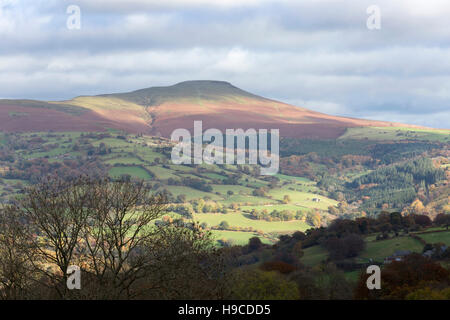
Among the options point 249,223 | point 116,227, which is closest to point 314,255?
point 249,223

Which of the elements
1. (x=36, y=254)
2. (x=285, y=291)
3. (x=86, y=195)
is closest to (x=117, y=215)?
(x=86, y=195)

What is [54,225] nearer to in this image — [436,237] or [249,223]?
[436,237]

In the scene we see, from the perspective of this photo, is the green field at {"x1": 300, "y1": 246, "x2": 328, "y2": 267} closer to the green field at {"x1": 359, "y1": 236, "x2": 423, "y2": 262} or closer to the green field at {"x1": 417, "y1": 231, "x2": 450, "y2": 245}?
the green field at {"x1": 359, "y1": 236, "x2": 423, "y2": 262}

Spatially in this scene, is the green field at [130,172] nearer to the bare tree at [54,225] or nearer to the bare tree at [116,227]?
the bare tree at [116,227]

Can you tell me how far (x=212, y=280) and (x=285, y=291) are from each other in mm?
7190

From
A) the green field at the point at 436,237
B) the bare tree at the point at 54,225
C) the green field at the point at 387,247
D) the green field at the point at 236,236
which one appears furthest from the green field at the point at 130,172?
the bare tree at the point at 54,225

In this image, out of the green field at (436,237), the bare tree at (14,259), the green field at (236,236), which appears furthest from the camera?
the green field at (236,236)

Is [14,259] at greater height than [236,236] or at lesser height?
greater

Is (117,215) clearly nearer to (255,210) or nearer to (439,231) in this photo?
(439,231)

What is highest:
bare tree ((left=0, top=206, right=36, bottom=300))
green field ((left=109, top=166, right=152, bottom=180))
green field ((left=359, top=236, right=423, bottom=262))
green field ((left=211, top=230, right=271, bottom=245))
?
bare tree ((left=0, top=206, right=36, bottom=300))

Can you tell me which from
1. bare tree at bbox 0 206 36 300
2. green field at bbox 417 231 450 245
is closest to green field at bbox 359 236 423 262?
green field at bbox 417 231 450 245

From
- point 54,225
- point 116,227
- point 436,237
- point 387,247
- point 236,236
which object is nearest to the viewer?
point 54,225

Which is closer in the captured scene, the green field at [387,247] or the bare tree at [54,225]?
the bare tree at [54,225]
